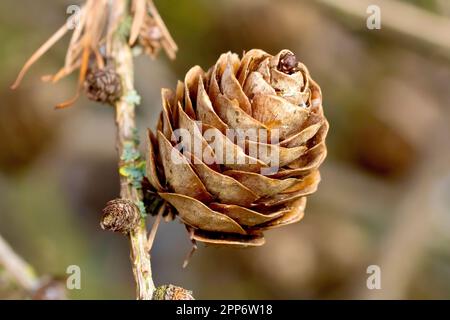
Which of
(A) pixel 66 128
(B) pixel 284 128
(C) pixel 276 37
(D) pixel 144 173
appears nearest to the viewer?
(B) pixel 284 128

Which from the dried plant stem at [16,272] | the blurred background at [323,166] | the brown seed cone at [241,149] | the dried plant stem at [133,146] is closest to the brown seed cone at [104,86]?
the dried plant stem at [133,146]

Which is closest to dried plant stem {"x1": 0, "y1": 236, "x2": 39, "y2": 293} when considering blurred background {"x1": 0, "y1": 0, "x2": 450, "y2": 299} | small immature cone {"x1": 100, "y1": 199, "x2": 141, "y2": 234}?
blurred background {"x1": 0, "y1": 0, "x2": 450, "y2": 299}

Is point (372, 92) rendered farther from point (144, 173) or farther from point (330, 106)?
point (144, 173)

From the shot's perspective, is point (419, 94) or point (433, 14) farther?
point (419, 94)

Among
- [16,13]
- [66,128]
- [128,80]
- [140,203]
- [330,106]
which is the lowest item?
[140,203]

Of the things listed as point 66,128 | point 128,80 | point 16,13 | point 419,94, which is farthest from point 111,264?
point 419,94

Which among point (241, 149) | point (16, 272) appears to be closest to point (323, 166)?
point (16, 272)
